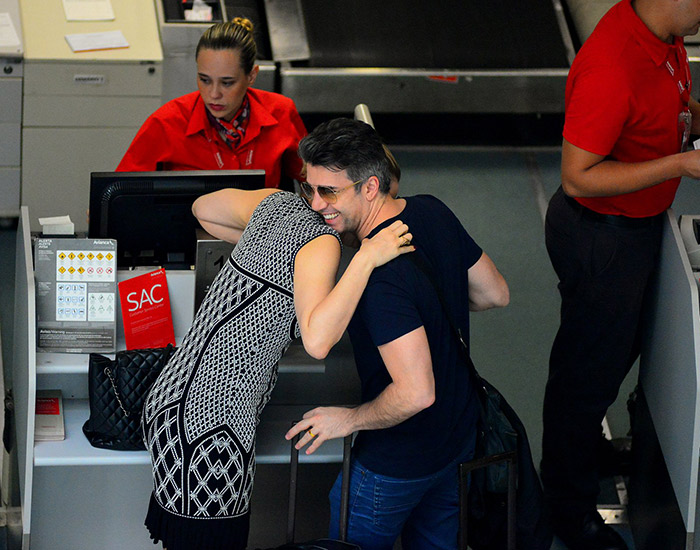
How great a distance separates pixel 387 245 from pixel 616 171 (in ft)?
3.21

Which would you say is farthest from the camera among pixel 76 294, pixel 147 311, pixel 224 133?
pixel 224 133

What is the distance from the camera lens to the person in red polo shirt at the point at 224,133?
3445 millimetres

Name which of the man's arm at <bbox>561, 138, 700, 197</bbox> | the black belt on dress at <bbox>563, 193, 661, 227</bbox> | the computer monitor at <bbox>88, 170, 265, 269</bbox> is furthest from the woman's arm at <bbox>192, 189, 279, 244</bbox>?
the black belt on dress at <bbox>563, 193, 661, 227</bbox>

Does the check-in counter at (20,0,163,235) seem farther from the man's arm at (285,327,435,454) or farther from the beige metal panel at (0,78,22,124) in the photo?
the man's arm at (285,327,435,454)

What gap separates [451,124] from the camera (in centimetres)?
636

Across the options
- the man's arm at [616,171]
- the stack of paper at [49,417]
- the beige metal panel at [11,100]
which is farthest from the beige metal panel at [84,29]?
the man's arm at [616,171]

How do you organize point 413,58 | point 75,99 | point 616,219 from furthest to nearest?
point 413,58 < point 75,99 < point 616,219

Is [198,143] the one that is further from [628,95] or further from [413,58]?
[413,58]

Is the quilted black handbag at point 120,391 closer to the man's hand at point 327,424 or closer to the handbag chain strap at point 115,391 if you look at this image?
the handbag chain strap at point 115,391

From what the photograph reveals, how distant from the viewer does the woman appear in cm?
233

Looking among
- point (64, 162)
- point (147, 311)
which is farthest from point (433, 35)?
point (147, 311)

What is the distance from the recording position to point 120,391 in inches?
104

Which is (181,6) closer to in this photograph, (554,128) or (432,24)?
(432,24)

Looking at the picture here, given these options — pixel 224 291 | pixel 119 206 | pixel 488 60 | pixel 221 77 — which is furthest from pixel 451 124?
pixel 224 291
